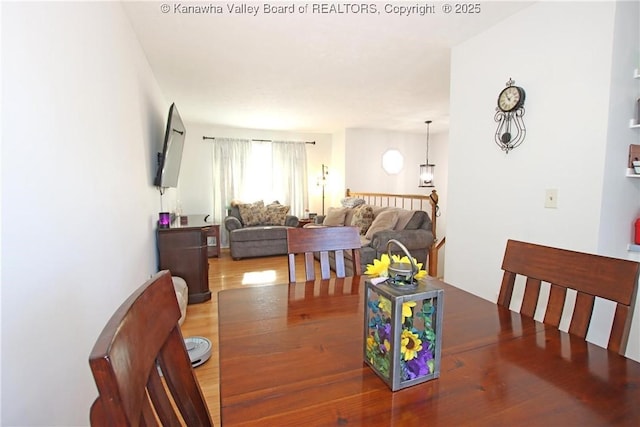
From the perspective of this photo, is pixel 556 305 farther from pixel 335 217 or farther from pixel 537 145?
pixel 335 217

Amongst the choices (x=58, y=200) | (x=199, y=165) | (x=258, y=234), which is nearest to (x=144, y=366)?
(x=58, y=200)

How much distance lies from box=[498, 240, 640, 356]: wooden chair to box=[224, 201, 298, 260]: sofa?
423 centimetres

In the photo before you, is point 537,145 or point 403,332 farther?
point 537,145

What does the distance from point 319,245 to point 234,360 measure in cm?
81

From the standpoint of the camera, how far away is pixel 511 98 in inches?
82.6

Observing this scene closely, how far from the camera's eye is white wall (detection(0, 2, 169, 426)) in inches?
33.5

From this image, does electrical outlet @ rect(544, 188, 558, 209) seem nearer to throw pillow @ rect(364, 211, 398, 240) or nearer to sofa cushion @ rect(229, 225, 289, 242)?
throw pillow @ rect(364, 211, 398, 240)

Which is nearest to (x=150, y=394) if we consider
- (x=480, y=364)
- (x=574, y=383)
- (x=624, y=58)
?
(x=480, y=364)

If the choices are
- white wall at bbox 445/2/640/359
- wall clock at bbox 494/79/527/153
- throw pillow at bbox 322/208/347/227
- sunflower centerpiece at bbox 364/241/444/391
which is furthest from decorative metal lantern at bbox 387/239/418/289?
throw pillow at bbox 322/208/347/227

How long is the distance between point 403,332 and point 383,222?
367cm

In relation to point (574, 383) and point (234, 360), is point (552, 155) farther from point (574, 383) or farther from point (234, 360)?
→ point (234, 360)

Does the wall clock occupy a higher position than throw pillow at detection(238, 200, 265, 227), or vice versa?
the wall clock

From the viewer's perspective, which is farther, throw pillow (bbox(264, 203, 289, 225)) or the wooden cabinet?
throw pillow (bbox(264, 203, 289, 225))

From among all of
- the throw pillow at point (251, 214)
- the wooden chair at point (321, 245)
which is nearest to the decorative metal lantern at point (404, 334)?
the wooden chair at point (321, 245)
